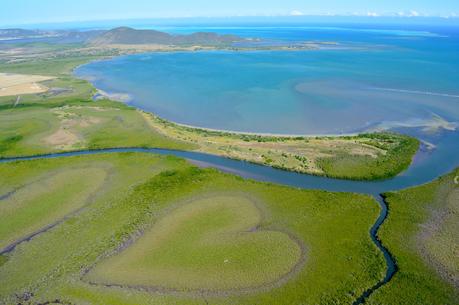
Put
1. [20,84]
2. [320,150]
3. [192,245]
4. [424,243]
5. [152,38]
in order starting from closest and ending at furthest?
[424,243]
[192,245]
[320,150]
[20,84]
[152,38]

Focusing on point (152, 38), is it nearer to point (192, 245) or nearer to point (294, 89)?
point (294, 89)

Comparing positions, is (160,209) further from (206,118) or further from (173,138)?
(206,118)

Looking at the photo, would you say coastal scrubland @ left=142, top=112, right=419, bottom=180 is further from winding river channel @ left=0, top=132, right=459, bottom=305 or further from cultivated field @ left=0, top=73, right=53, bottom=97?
cultivated field @ left=0, top=73, right=53, bottom=97

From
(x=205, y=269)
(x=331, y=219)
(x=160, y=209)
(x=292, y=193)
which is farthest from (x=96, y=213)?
(x=331, y=219)

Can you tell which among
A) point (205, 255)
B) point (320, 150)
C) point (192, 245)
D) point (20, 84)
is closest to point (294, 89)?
point (320, 150)

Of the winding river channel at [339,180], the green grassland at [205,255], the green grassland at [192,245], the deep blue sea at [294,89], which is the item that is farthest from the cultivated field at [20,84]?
the green grassland at [205,255]

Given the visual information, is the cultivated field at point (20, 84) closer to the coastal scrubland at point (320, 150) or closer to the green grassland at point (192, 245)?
the coastal scrubland at point (320, 150)

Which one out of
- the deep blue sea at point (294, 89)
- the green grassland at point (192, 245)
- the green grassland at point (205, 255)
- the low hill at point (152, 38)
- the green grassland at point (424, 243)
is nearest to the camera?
the green grassland at point (424, 243)
